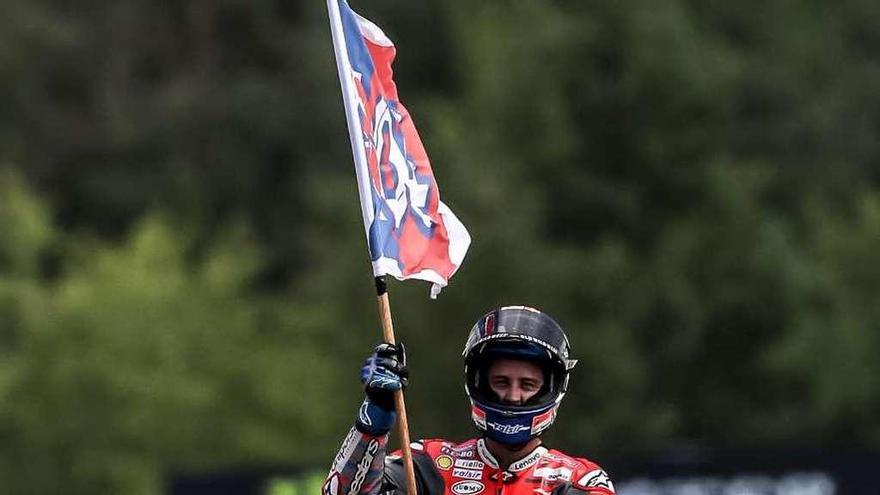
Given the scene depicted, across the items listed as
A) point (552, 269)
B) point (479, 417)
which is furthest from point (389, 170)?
point (552, 269)

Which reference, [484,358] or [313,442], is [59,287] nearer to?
[313,442]

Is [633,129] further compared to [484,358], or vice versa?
[633,129]

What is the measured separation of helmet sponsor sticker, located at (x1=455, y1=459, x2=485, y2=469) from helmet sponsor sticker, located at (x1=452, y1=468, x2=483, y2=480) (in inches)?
0.6

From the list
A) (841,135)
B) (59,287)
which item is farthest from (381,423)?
(841,135)

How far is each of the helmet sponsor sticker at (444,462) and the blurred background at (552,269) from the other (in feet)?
75.5

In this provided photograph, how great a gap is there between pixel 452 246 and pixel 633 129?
34673 mm

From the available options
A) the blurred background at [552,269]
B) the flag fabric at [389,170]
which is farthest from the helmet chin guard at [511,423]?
the blurred background at [552,269]

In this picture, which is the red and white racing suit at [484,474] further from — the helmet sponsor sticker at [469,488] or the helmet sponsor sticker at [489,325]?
the helmet sponsor sticker at [489,325]

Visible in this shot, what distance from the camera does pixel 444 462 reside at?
316 inches

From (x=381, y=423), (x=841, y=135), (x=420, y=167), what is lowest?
(x=381, y=423)

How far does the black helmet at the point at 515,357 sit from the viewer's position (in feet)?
25.8

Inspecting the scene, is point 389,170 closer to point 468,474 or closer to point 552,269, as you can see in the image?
point 468,474

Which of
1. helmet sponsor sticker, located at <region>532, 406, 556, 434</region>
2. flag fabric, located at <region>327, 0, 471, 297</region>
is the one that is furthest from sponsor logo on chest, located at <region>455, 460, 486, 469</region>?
flag fabric, located at <region>327, 0, 471, 297</region>

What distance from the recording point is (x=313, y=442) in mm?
38469
